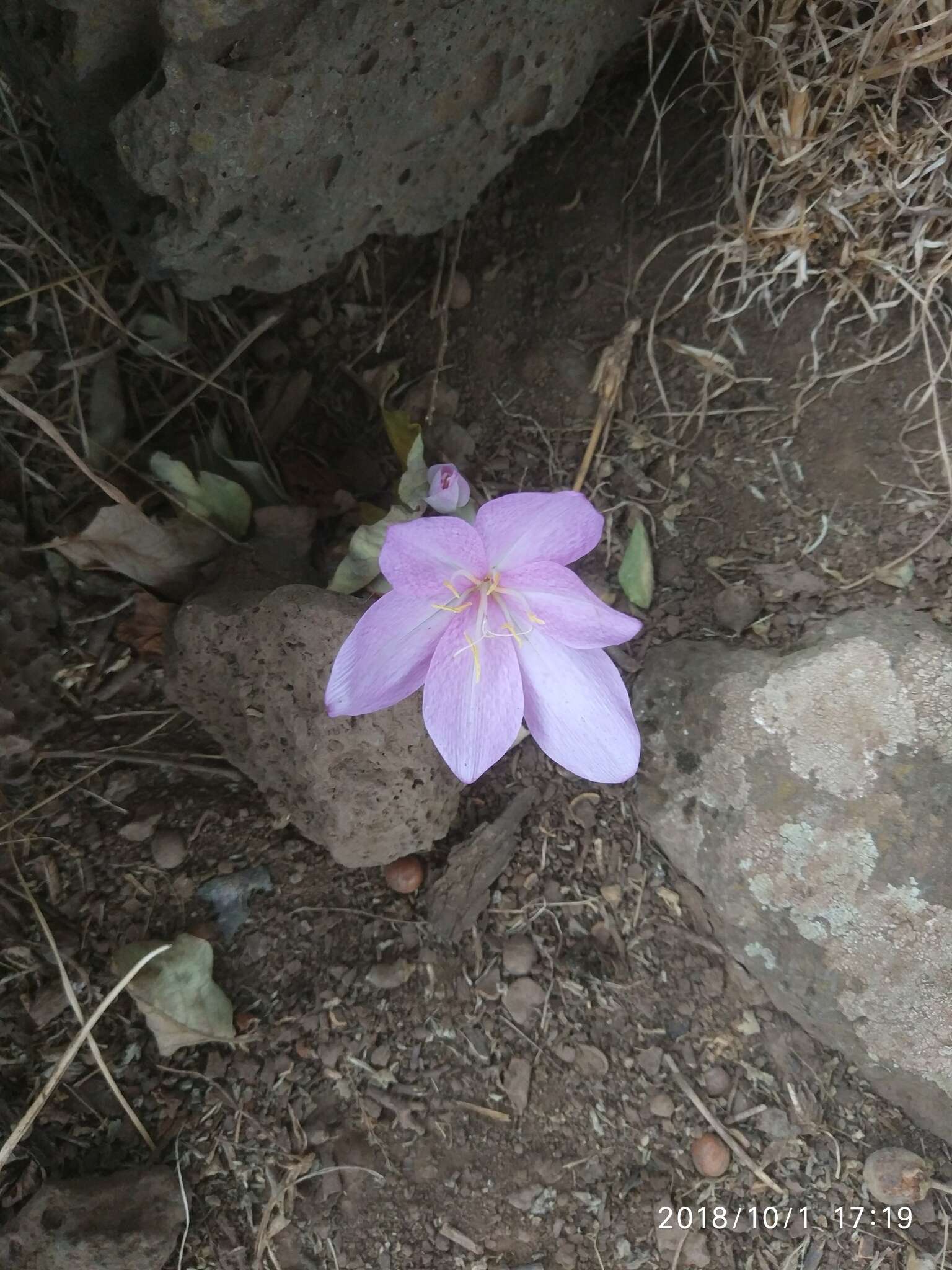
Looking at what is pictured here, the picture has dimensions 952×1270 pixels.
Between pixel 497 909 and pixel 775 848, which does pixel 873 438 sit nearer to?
pixel 775 848

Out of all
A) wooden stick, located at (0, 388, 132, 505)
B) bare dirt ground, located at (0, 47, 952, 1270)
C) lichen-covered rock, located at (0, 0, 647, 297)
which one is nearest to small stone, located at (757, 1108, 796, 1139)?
bare dirt ground, located at (0, 47, 952, 1270)

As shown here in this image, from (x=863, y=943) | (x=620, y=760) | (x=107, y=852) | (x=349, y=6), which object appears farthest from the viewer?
(x=107, y=852)

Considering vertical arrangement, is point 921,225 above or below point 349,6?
below

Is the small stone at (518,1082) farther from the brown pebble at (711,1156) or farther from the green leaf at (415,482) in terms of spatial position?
the green leaf at (415,482)

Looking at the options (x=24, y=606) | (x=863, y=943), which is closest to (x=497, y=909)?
(x=863, y=943)

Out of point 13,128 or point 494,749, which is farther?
point 13,128

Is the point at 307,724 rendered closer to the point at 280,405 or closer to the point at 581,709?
the point at 581,709

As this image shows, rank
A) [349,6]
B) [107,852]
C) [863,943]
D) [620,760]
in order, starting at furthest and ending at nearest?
[107,852]
[863,943]
[620,760]
[349,6]

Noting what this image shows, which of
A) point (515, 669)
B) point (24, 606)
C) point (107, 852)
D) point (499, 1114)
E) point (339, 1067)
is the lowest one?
point (499, 1114)
